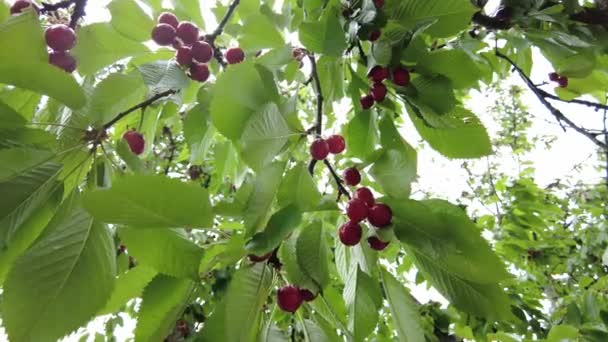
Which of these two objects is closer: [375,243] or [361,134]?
[375,243]

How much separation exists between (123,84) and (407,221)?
1.82ft

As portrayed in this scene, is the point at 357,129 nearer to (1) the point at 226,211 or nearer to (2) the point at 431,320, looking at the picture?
(1) the point at 226,211

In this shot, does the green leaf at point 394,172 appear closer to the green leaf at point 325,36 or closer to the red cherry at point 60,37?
the green leaf at point 325,36

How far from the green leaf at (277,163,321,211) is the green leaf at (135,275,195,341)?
0.73 ft

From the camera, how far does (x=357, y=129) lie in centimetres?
110

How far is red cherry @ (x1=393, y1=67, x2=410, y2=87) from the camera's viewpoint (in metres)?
0.92

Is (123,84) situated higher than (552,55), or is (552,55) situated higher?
(552,55)

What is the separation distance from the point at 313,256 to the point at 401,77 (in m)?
0.40

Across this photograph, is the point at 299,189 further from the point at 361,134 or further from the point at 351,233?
the point at 361,134

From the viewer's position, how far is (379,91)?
1.01 meters

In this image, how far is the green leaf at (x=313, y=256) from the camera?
78cm

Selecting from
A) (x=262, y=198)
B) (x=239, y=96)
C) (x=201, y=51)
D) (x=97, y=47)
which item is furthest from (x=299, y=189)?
(x=97, y=47)

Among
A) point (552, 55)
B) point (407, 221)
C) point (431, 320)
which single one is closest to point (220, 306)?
point (407, 221)

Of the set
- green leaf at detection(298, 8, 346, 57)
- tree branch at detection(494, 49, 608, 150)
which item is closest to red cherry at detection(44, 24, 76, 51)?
green leaf at detection(298, 8, 346, 57)
